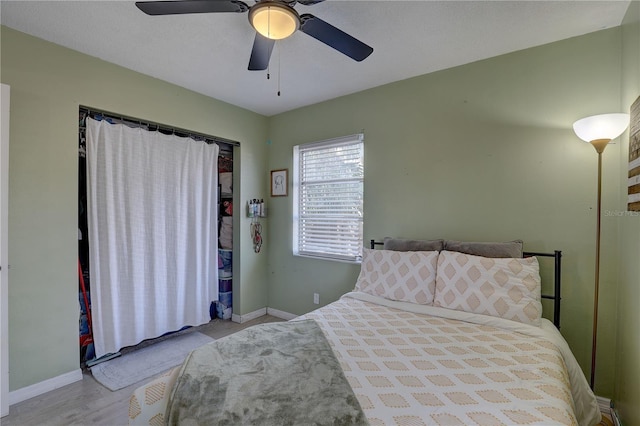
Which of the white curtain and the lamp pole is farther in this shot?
the white curtain

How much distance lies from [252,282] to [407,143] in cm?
251

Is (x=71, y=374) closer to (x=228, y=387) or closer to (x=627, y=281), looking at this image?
(x=228, y=387)

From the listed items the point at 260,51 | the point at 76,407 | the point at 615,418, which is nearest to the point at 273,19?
the point at 260,51

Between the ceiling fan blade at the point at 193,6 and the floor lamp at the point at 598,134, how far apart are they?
2.16 m

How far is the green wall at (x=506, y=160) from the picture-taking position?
2.07m

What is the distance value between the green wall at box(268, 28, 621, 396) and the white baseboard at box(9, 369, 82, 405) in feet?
7.81

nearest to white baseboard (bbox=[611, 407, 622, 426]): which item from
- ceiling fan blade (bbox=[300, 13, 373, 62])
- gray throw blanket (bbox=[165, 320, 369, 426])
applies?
gray throw blanket (bbox=[165, 320, 369, 426])

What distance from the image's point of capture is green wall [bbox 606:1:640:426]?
5.16ft

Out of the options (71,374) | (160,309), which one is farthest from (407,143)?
(71,374)

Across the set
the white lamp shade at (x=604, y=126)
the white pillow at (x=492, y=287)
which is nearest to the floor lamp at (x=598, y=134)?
the white lamp shade at (x=604, y=126)

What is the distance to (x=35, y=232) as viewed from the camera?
2180mm

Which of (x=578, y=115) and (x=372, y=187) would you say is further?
(x=372, y=187)

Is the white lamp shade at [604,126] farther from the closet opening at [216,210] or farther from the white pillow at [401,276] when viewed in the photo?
the closet opening at [216,210]

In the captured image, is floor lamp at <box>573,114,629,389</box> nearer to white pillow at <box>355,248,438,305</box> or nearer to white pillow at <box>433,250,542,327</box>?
white pillow at <box>433,250,542,327</box>
